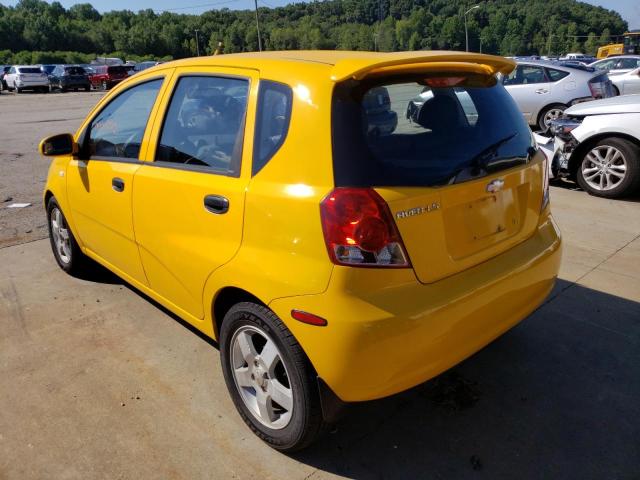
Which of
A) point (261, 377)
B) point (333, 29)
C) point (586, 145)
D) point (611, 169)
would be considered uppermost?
point (333, 29)

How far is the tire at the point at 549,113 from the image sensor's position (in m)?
11.8

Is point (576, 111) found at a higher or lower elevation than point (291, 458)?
higher

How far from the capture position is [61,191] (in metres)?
4.18

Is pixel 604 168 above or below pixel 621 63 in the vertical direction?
below

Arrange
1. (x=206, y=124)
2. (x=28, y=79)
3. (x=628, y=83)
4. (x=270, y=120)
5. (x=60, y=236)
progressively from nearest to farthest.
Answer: (x=270, y=120), (x=206, y=124), (x=60, y=236), (x=628, y=83), (x=28, y=79)

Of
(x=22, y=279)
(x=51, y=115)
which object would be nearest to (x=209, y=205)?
(x=22, y=279)

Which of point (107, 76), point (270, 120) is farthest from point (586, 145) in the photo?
point (107, 76)

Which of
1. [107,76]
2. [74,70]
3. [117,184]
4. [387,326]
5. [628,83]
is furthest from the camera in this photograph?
[107,76]

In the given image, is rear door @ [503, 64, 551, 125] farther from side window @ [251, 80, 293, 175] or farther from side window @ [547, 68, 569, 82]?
side window @ [251, 80, 293, 175]

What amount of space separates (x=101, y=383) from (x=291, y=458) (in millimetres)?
1263

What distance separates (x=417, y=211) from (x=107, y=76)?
3988 cm

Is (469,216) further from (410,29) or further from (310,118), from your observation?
(410,29)

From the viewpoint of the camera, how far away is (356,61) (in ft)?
7.27

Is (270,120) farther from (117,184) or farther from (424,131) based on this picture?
(117,184)
